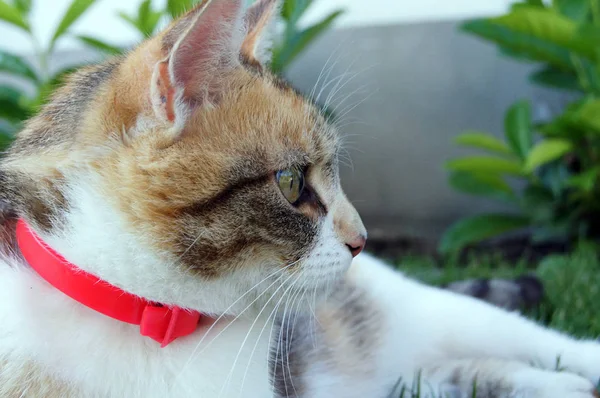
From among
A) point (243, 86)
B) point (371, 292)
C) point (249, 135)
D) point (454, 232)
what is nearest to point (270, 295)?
point (249, 135)

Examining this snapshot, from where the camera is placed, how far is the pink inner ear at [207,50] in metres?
0.98

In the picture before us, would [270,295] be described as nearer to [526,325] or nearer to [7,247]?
[7,247]

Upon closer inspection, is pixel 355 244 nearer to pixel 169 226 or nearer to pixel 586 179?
pixel 169 226

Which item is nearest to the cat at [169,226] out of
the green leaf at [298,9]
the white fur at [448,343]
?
the white fur at [448,343]

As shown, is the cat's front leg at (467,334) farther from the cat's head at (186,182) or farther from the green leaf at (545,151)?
the green leaf at (545,151)

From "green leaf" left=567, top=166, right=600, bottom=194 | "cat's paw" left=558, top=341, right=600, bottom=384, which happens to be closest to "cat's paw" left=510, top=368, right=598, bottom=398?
"cat's paw" left=558, top=341, right=600, bottom=384

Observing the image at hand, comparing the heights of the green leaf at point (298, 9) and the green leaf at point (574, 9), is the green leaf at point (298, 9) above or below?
below

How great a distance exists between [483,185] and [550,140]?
1.64 feet

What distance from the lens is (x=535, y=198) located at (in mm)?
3010

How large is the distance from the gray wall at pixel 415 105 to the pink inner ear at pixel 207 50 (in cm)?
261

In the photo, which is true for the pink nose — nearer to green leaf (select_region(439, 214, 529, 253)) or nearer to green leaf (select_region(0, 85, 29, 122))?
green leaf (select_region(439, 214, 529, 253))

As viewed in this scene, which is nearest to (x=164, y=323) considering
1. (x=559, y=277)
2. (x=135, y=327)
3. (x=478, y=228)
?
(x=135, y=327)

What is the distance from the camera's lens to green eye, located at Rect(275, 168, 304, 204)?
1.09 meters

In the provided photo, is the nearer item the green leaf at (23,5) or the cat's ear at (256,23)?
the cat's ear at (256,23)
